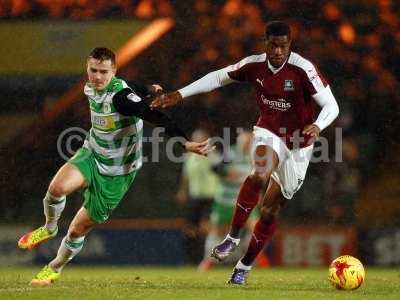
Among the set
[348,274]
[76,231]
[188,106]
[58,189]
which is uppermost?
[188,106]

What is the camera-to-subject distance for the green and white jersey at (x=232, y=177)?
46.1ft

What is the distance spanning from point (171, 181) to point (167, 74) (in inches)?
65.9

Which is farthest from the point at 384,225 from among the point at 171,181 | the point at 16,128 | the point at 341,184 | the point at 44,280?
the point at 44,280

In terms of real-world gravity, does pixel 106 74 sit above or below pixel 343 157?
above

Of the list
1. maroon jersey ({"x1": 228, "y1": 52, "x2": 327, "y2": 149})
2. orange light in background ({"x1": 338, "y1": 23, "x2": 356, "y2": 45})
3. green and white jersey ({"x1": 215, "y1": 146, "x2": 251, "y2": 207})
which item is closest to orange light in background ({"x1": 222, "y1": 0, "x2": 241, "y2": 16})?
orange light in background ({"x1": 338, "y1": 23, "x2": 356, "y2": 45})

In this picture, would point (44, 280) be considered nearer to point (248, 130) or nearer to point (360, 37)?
point (248, 130)

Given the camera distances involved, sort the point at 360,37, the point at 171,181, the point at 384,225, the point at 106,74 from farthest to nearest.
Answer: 1. the point at 360,37
2. the point at 171,181
3. the point at 384,225
4. the point at 106,74

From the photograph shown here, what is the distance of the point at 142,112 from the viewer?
337 inches

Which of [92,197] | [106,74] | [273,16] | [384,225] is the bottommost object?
[384,225]

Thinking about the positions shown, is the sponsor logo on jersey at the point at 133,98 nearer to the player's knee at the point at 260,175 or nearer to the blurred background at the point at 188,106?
the player's knee at the point at 260,175

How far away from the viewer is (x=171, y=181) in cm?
1530

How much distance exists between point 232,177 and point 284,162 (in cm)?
494

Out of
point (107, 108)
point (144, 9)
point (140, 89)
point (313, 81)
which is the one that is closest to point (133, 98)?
point (107, 108)

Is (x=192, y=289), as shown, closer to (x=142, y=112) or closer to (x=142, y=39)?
(x=142, y=112)
